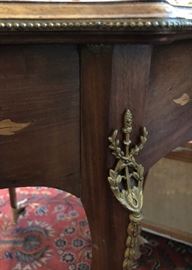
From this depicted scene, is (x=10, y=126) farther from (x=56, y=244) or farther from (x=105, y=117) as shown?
(x=56, y=244)

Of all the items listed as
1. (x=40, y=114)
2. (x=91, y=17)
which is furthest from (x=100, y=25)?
(x=40, y=114)

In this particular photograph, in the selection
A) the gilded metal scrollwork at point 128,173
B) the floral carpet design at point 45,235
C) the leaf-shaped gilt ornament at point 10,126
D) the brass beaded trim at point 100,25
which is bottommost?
the floral carpet design at point 45,235

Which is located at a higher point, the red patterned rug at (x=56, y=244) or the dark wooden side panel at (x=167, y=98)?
the dark wooden side panel at (x=167, y=98)

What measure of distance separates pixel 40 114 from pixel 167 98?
0.52 ft

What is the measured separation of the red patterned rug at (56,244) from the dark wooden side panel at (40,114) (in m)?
0.68

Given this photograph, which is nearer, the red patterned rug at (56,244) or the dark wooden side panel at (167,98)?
the dark wooden side panel at (167,98)

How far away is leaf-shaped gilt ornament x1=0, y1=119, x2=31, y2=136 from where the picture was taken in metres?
0.37

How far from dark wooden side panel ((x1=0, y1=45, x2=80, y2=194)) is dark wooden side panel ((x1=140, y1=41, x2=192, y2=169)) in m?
0.09

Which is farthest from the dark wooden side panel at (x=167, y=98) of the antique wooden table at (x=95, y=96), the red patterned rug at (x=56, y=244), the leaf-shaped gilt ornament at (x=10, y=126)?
the red patterned rug at (x=56, y=244)

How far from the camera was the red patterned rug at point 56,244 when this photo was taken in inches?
40.3

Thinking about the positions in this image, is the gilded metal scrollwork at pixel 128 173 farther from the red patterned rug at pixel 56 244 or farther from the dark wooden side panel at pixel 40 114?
the red patterned rug at pixel 56 244

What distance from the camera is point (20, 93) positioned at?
0.36 metres

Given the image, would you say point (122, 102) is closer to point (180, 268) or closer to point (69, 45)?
point (69, 45)

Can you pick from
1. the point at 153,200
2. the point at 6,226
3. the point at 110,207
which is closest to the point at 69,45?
the point at 110,207
